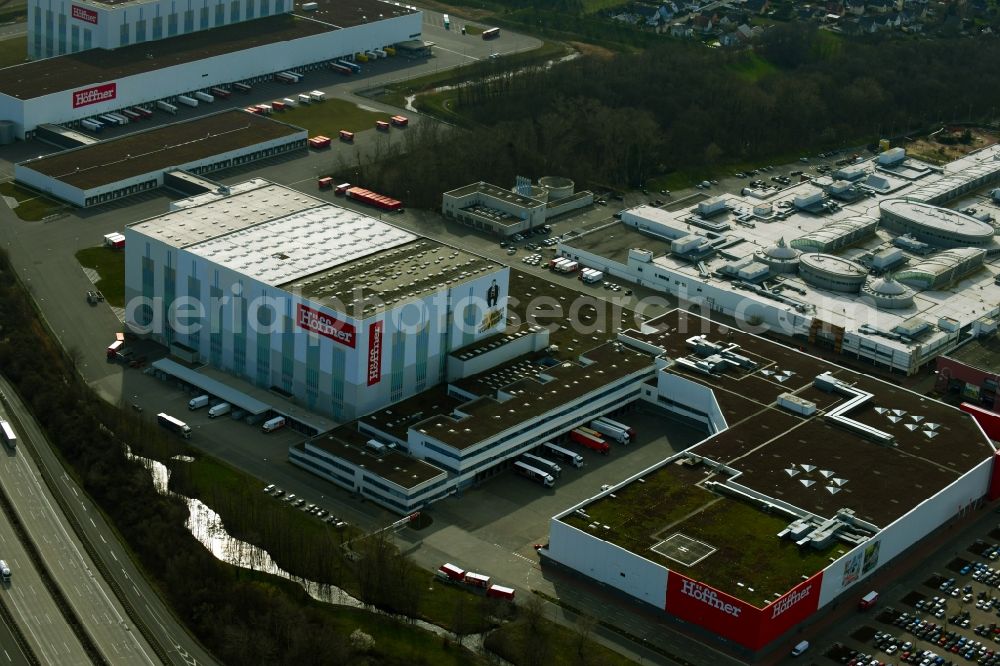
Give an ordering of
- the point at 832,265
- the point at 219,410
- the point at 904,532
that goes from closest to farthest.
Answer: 1. the point at 904,532
2. the point at 219,410
3. the point at 832,265

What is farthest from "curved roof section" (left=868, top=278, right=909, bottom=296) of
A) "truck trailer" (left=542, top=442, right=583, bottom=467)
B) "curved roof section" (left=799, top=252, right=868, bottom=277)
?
"truck trailer" (left=542, top=442, right=583, bottom=467)

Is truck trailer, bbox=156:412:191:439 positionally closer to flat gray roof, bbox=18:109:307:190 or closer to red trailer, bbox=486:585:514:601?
red trailer, bbox=486:585:514:601

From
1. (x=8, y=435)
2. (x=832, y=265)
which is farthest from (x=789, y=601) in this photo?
(x=8, y=435)

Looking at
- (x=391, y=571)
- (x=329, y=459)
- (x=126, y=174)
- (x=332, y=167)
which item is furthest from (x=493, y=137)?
(x=391, y=571)

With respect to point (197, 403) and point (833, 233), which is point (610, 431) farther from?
point (833, 233)

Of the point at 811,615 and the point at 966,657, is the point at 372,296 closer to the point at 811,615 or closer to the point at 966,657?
the point at 811,615

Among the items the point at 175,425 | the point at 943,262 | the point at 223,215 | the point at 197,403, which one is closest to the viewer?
the point at 175,425
